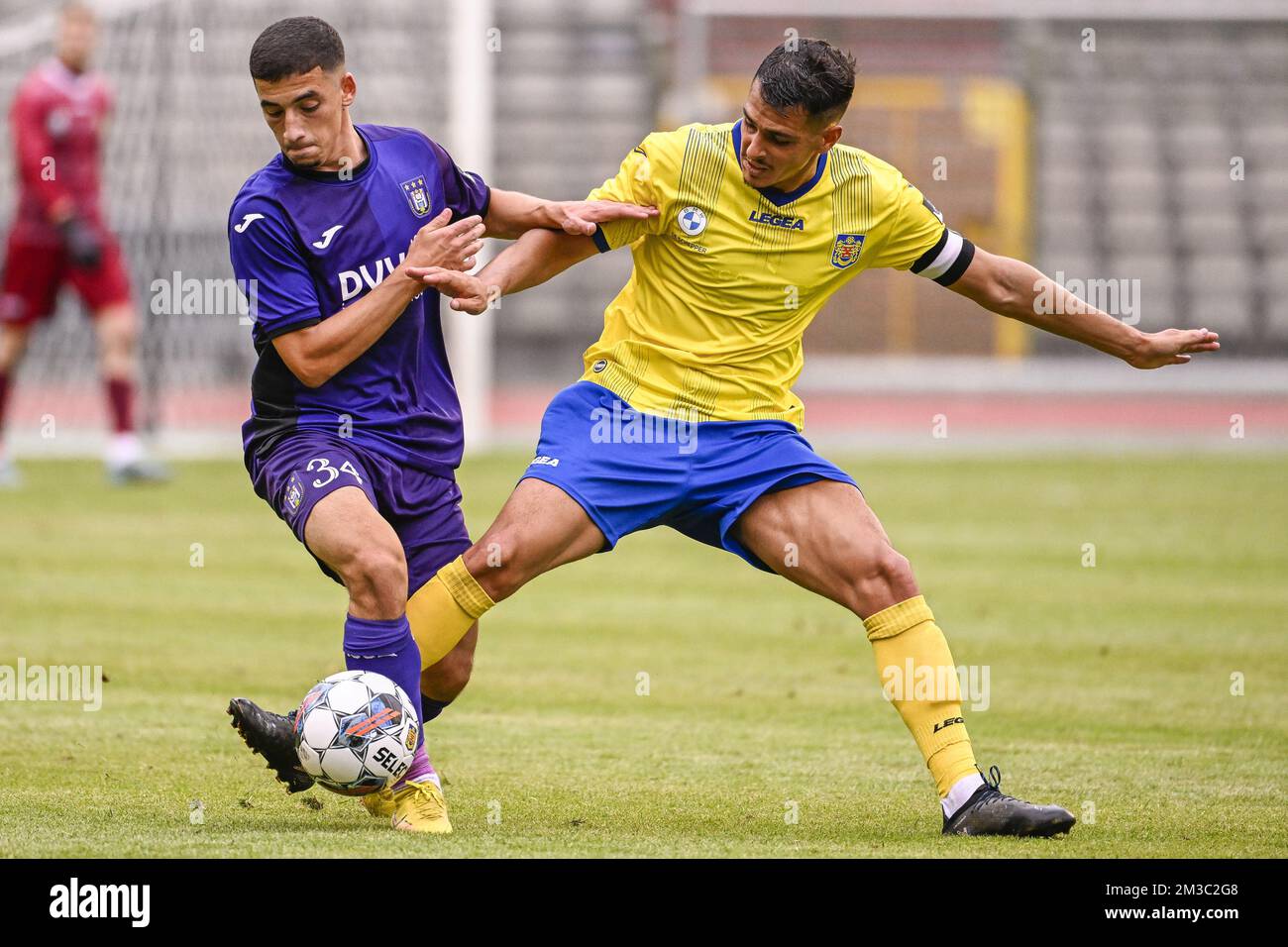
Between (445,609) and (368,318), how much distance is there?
2.94 feet

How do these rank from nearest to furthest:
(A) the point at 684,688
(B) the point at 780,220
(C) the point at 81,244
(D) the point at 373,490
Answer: (D) the point at 373,490 < (B) the point at 780,220 < (A) the point at 684,688 < (C) the point at 81,244

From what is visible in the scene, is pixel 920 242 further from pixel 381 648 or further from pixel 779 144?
pixel 381 648

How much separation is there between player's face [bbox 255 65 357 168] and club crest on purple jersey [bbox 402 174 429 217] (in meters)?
0.29

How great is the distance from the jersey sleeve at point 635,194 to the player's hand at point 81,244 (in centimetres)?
861

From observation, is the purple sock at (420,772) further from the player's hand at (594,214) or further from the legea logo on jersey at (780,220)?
the legea logo on jersey at (780,220)

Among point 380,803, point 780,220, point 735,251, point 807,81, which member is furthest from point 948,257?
point 380,803

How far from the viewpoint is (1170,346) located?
218 inches

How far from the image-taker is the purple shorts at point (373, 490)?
199 inches

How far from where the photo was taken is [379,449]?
5.29 m

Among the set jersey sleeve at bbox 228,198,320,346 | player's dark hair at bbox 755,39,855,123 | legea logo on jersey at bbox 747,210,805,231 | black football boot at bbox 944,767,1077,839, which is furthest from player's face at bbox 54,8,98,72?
black football boot at bbox 944,767,1077,839

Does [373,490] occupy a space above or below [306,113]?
below
